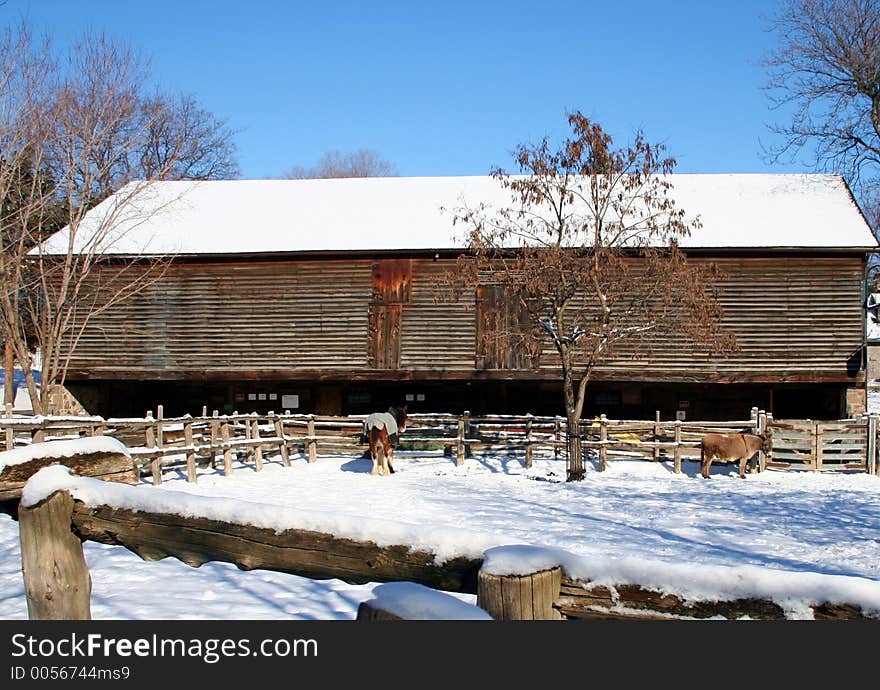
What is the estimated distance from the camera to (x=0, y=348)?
3862cm

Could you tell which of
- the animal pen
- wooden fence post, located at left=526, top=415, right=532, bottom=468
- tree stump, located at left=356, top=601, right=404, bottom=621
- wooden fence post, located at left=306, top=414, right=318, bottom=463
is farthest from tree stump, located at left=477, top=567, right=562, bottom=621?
wooden fence post, located at left=306, top=414, right=318, bottom=463

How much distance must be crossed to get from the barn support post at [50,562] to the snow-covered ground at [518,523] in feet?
1.33

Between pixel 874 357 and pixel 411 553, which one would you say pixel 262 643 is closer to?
pixel 411 553

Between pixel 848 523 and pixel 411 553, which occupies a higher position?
pixel 411 553

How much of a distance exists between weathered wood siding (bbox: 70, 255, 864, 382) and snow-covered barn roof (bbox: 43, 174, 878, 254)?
0.69 m

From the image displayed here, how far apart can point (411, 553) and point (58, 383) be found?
1023 inches

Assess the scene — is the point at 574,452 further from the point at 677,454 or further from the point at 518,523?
the point at 518,523

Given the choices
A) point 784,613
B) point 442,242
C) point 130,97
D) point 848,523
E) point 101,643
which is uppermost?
point 130,97

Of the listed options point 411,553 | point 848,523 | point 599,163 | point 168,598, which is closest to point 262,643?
point 411,553

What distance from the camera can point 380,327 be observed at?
24641mm

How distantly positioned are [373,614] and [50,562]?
76.1 inches

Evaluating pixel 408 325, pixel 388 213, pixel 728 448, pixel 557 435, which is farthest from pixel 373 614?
pixel 388 213

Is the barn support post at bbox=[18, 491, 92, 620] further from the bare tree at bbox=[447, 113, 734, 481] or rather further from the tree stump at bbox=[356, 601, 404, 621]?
the bare tree at bbox=[447, 113, 734, 481]

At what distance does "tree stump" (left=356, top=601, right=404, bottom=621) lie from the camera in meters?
2.52
